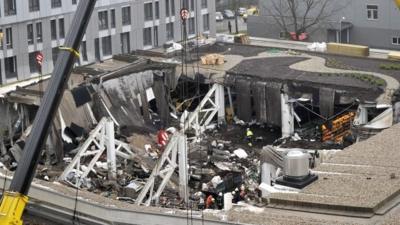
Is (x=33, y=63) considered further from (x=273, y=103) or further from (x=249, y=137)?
(x=249, y=137)

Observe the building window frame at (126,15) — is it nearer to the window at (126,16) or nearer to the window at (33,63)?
the window at (126,16)

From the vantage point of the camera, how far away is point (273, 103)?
23.5 metres

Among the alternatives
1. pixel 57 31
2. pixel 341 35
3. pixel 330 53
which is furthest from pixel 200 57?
pixel 341 35

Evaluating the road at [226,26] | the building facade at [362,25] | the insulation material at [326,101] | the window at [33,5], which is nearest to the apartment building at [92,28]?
the window at [33,5]

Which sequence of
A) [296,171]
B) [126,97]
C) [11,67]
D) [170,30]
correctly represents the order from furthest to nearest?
1. [170,30]
2. [11,67]
3. [126,97]
4. [296,171]

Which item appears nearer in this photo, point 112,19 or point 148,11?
point 112,19

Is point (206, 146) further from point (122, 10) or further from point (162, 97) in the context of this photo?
point (122, 10)

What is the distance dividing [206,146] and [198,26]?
13825 millimetres

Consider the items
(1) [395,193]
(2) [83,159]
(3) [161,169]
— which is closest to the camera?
(1) [395,193]

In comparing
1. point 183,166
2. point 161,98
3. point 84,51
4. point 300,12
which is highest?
point 300,12

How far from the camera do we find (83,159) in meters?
20.3

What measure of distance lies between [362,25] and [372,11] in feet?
2.28

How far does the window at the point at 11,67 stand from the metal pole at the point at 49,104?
1663 cm

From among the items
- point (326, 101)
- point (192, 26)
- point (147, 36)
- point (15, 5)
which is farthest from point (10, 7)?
point (326, 101)
